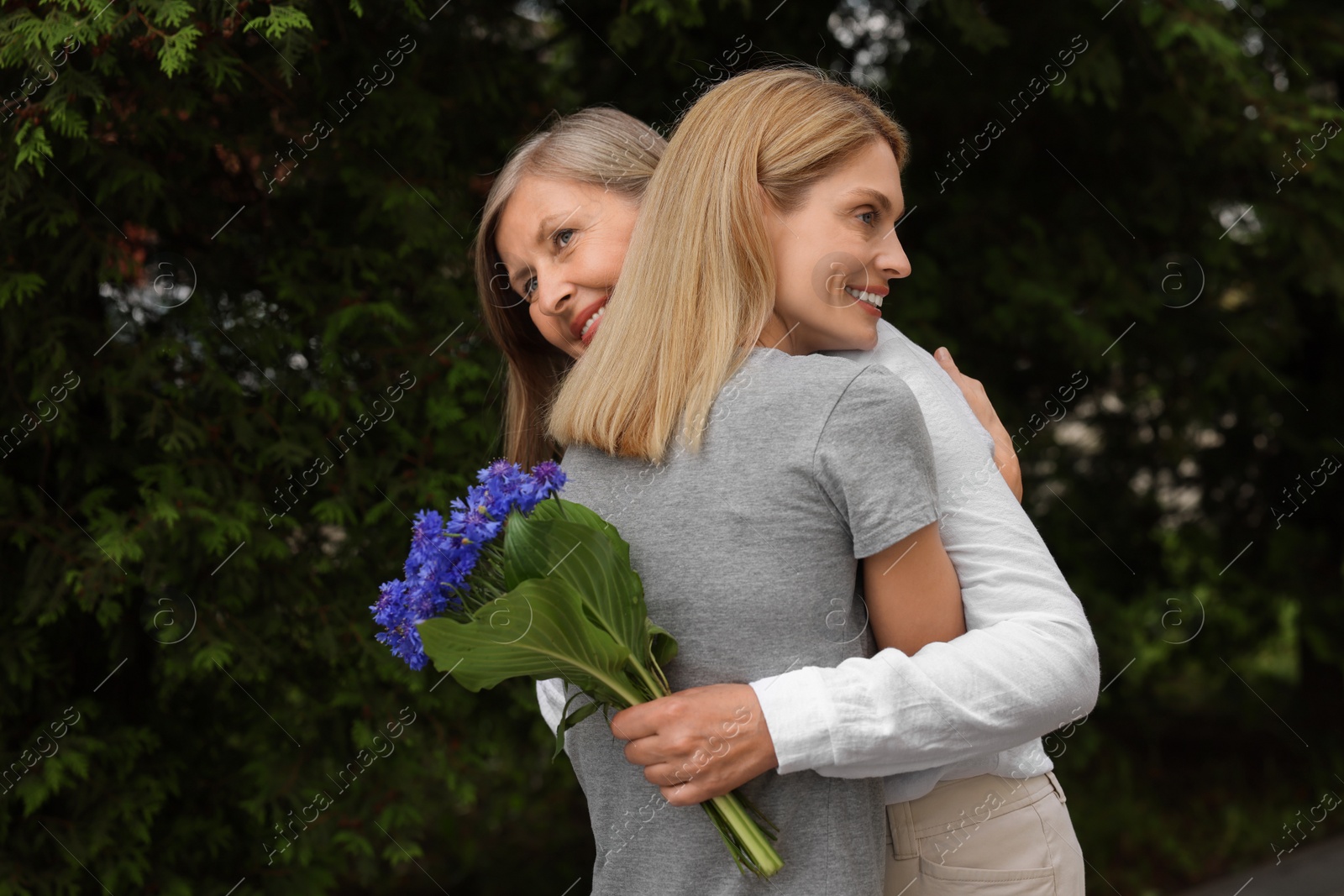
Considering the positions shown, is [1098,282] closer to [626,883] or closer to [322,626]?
[322,626]

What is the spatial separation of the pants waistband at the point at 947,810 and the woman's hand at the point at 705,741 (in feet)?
0.84

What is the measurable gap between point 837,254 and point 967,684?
0.61 meters

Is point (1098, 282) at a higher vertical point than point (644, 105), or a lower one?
lower

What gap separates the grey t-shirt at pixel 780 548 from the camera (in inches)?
51.0

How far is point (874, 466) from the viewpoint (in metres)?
1.28

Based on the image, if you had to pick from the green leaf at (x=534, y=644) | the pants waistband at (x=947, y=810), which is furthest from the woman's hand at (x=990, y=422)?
the green leaf at (x=534, y=644)

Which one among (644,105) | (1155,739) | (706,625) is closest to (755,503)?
(706,625)

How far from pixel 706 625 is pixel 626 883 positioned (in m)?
0.39

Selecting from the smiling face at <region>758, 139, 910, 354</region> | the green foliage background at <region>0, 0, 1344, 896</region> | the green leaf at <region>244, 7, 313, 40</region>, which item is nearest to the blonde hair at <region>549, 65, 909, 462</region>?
the smiling face at <region>758, 139, 910, 354</region>

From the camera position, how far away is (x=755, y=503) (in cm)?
133

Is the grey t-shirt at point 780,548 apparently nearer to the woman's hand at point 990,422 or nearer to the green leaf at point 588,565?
the green leaf at point 588,565

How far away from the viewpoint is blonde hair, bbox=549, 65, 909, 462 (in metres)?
1.43

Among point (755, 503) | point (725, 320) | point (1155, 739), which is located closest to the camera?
point (755, 503)

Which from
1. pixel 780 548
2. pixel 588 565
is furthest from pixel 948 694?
pixel 588 565
